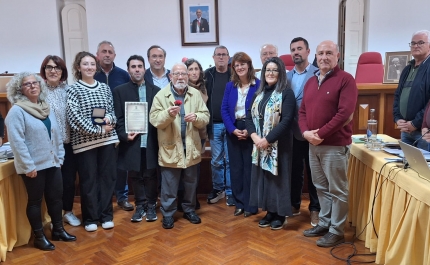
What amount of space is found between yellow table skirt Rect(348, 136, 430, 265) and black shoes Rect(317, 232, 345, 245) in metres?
0.19

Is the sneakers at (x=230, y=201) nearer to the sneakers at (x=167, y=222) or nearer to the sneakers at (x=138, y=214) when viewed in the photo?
the sneakers at (x=167, y=222)

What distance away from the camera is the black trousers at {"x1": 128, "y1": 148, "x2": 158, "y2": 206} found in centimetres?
294

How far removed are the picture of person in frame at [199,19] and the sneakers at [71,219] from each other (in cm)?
445

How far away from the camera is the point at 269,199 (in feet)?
8.94

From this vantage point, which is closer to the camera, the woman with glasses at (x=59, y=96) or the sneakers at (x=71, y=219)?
the woman with glasses at (x=59, y=96)

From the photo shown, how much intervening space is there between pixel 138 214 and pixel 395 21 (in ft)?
20.0

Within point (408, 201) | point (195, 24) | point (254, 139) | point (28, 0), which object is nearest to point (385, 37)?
point (195, 24)

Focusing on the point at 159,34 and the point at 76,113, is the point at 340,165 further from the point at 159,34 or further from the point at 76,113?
the point at 159,34

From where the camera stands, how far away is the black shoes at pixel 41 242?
8.21ft

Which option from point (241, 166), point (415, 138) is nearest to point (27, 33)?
point (241, 166)

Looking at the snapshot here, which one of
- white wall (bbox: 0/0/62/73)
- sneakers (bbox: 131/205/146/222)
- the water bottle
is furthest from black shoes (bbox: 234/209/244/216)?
white wall (bbox: 0/0/62/73)

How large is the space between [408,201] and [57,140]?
236 centimetres

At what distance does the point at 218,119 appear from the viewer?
3268mm

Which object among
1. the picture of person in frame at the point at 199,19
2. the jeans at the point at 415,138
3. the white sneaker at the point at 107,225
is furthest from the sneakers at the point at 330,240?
the picture of person in frame at the point at 199,19
